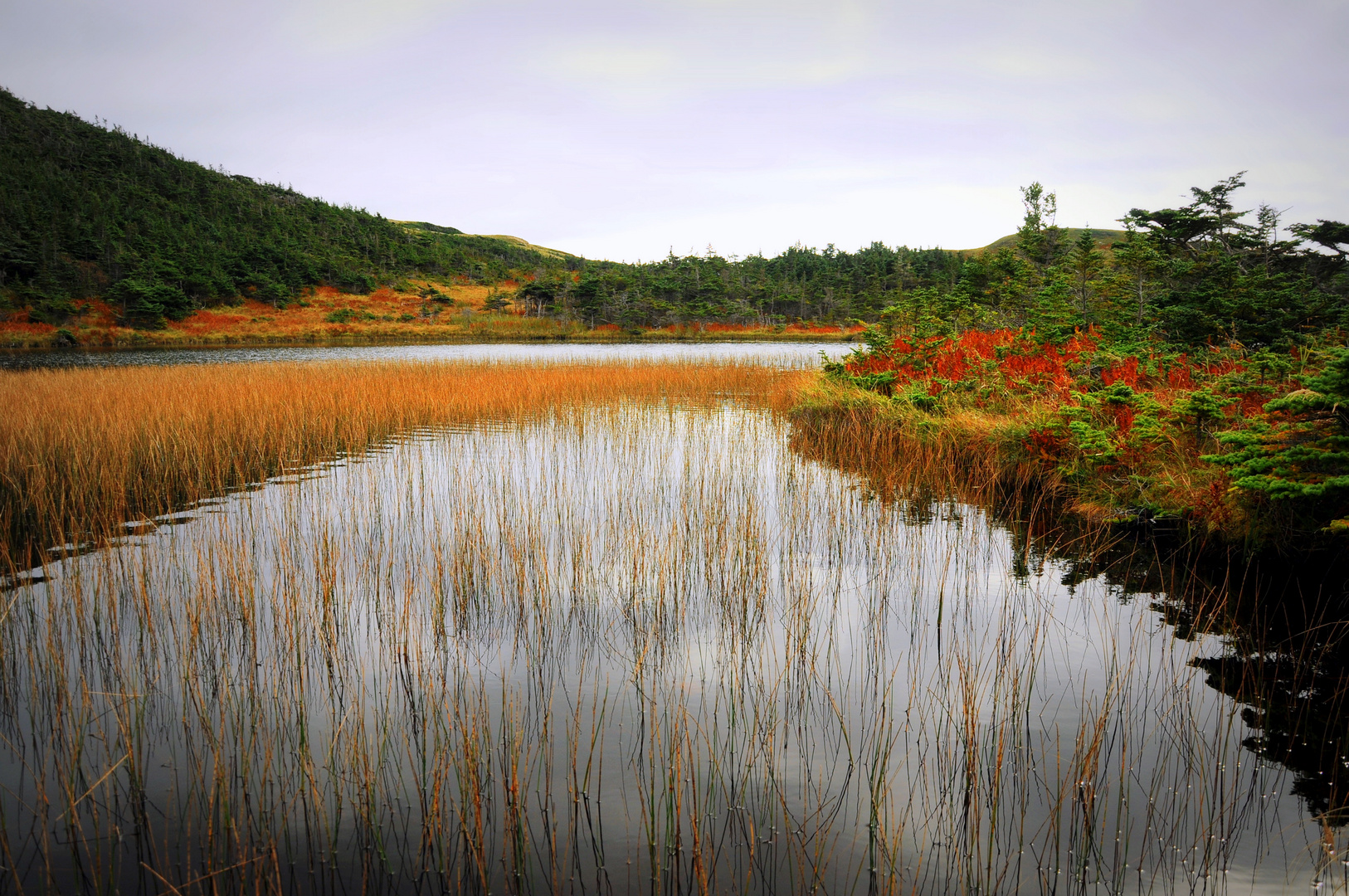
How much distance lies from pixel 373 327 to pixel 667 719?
49.5 m

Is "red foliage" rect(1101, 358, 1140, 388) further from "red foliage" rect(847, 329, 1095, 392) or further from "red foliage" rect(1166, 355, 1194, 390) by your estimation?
"red foliage" rect(847, 329, 1095, 392)

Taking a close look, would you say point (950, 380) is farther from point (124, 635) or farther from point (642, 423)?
point (124, 635)

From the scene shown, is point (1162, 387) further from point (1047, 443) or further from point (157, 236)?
point (157, 236)

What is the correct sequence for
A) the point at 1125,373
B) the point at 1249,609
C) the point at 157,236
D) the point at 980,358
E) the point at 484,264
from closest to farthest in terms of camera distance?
the point at 1249,609 < the point at 1125,373 < the point at 980,358 < the point at 157,236 < the point at 484,264

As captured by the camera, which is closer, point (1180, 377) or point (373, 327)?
point (1180, 377)

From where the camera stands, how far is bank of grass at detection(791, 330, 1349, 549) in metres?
4.93

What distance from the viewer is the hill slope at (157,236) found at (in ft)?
140

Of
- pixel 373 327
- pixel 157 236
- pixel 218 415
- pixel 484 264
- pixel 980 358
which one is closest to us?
pixel 980 358

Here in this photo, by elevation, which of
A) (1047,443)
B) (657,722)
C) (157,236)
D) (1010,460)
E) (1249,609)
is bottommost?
(657,722)

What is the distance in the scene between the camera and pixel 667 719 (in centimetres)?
298

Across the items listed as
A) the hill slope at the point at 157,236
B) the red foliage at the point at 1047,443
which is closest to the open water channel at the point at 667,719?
the red foliage at the point at 1047,443

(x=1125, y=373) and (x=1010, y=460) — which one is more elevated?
(x=1125, y=373)

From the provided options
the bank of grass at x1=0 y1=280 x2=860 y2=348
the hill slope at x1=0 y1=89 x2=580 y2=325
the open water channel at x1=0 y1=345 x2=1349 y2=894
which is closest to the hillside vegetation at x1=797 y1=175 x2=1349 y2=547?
the open water channel at x1=0 y1=345 x2=1349 y2=894

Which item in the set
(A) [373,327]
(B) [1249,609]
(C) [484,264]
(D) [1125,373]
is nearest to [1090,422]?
(D) [1125,373]
